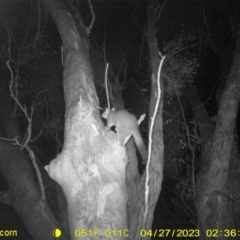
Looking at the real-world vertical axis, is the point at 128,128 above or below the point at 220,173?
above

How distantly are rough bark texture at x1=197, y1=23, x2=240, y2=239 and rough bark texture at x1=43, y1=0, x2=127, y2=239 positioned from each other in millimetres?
2384

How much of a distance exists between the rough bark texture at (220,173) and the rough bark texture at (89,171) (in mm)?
2384

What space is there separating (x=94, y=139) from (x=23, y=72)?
18.9ft

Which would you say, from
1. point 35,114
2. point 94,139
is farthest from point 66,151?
point 35,114

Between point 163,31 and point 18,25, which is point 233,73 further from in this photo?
point 18,25

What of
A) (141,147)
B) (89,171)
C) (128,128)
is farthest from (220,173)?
(89,171)

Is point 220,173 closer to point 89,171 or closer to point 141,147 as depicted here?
point 141,147

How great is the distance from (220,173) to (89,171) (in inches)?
109

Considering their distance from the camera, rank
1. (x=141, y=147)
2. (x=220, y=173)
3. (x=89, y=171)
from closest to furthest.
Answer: (x=89, y=171) < (x=141, y=147) < (x=220, y=173)

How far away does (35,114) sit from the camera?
804cm

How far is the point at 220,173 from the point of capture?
458cm

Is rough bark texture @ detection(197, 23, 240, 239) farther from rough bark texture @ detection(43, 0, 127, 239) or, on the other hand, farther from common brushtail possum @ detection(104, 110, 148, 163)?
rough bark texture @ detection(43, 0, 127, 239)

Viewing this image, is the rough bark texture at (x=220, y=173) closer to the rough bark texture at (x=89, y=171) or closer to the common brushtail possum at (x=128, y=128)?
the common brushtail possum at (x=128, y=128)

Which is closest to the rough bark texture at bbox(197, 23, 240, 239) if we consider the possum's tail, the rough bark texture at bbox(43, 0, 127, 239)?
the possum's tail
